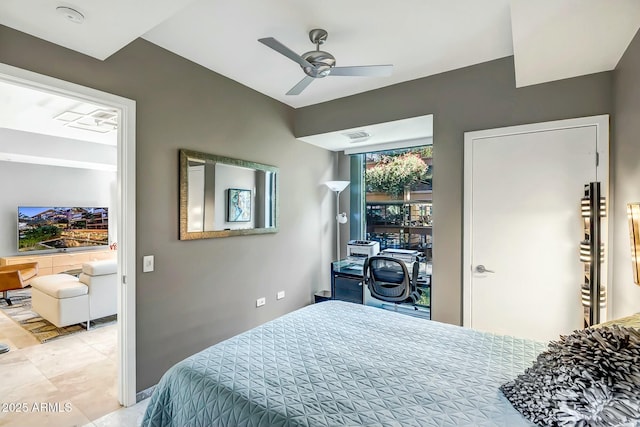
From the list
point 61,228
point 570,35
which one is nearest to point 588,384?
point 570,35

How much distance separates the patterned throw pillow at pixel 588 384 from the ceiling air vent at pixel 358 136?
9.30 feet

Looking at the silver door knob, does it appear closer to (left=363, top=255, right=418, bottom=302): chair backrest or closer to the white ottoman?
(left=363, top=255, right=418, bottom=302): chair backrest

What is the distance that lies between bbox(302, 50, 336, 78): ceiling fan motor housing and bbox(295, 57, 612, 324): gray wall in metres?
1.19

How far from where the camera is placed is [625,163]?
79.4 inches

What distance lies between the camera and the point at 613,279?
2223 mm

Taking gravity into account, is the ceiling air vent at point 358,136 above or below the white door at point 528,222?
above

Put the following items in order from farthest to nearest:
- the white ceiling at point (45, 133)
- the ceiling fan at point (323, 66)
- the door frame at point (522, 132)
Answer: the white ceiling at point (45, 133)
the door frame at point (522, 132)
the ceiling fan at point (323, 66)

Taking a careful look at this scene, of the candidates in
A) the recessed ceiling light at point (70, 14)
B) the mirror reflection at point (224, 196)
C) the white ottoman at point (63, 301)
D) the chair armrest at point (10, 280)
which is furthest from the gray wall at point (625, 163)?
the chair armrest at point (10, 280)

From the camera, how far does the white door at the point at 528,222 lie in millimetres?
2361

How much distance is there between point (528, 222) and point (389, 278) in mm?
1349

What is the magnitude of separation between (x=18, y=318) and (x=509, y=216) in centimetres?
587

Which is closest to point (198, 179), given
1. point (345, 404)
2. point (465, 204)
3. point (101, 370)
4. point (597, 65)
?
point (101, 370)

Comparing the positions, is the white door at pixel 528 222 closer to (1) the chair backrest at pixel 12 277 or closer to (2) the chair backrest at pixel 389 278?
(2) the chair backrest at pixel 389 278

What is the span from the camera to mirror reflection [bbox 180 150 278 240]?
8.57 feet
